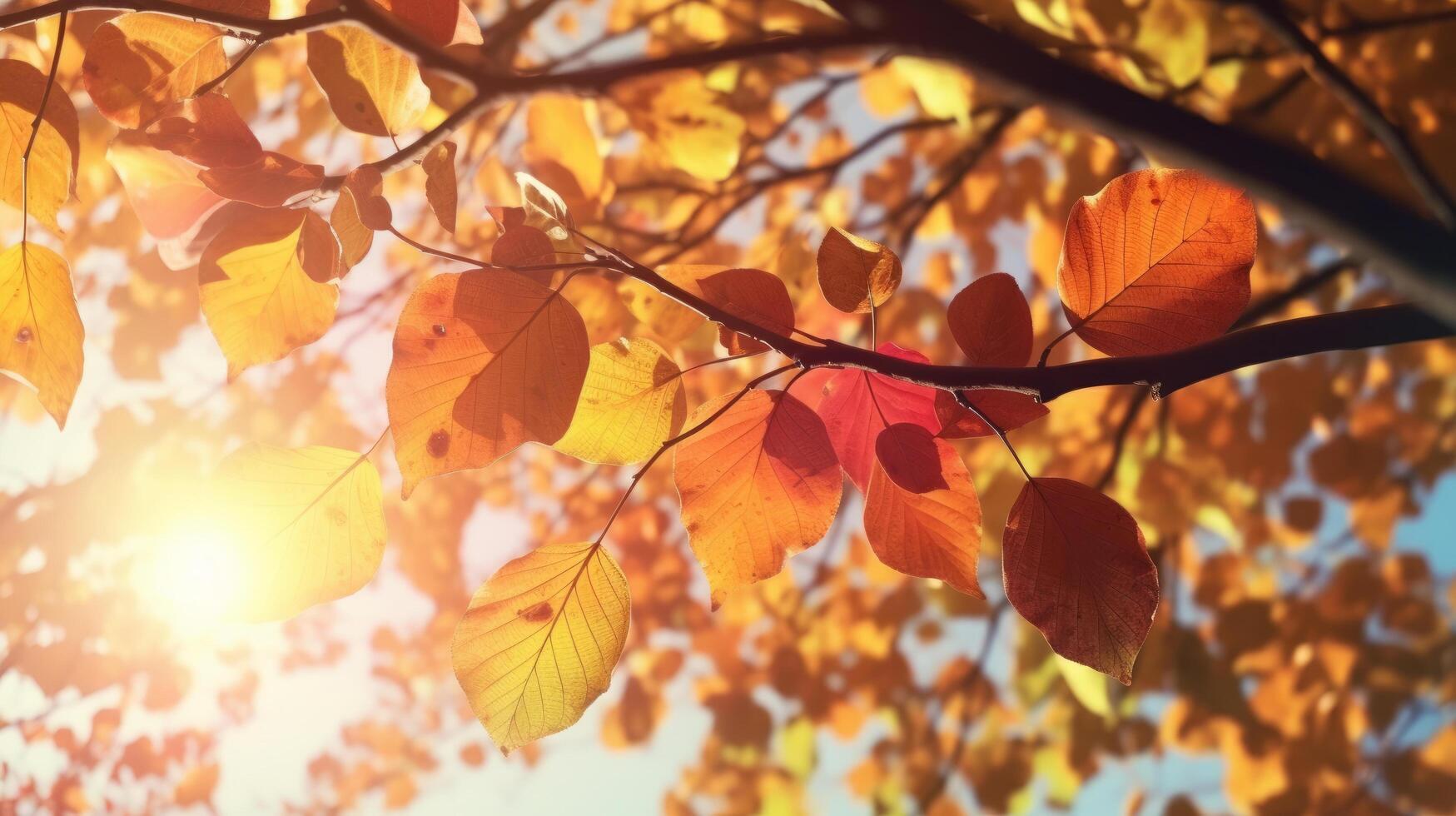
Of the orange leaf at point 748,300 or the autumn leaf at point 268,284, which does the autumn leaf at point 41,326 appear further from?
the orange leaf at point 748,300

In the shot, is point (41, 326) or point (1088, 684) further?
point (1088, 684)

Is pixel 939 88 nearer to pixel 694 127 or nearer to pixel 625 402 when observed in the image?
pixel 694 127

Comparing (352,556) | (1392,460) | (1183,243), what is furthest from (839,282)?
(1392,460)

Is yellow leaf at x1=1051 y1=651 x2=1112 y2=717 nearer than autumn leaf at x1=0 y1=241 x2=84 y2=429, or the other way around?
autumn leaf at x1=0 y1=241 x2=84 y2=429

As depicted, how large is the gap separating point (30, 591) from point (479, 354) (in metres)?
2.77

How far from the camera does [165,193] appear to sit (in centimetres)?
38

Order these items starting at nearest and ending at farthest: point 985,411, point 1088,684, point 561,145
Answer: point 985,411
point 561,145
point 1088,684

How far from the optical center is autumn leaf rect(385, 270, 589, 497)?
32cm

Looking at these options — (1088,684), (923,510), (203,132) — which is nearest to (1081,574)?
(923,510)

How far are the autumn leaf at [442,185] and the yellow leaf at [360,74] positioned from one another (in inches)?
2.9

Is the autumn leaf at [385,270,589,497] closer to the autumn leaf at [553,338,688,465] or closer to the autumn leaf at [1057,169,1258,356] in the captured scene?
the autumn leaf at [553,338,688,465]

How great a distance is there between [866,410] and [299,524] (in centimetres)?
28

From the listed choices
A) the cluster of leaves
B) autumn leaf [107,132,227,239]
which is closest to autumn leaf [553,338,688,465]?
the cluster of leaves

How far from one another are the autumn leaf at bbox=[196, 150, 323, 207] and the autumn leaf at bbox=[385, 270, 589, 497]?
3.5 inches
